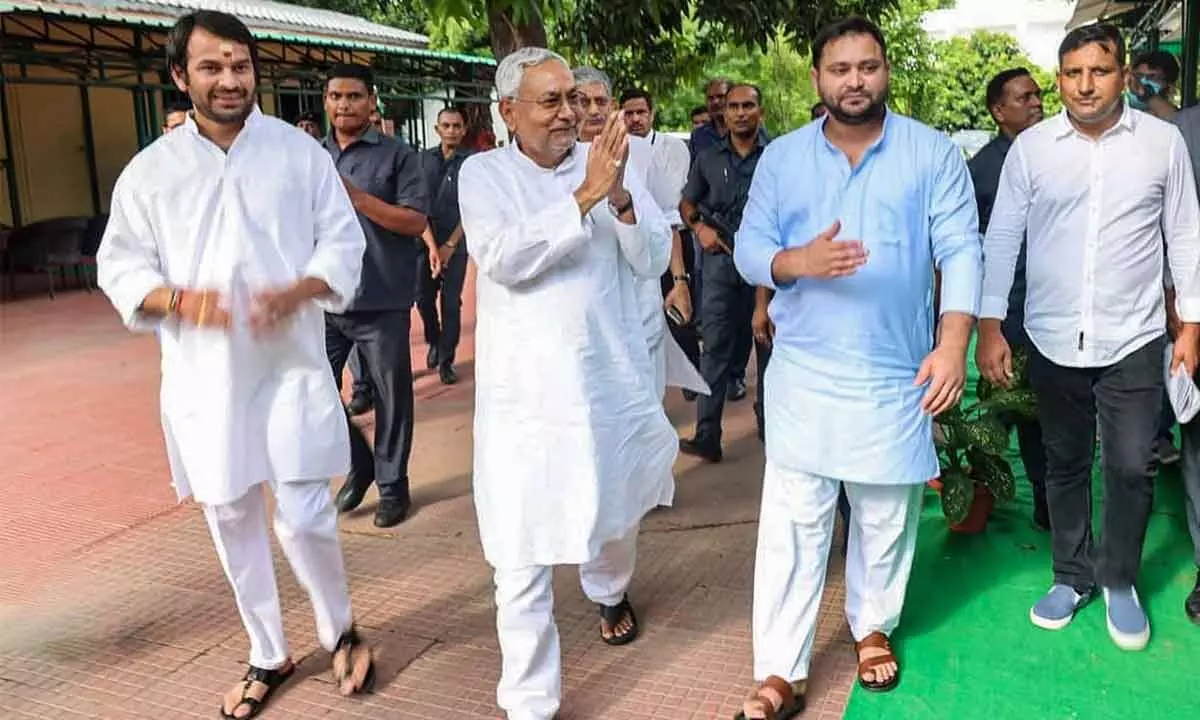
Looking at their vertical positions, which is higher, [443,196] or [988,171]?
[988,171]

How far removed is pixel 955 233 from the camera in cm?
281

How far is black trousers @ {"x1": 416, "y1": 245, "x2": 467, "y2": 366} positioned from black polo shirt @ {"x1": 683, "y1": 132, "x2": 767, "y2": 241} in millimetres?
2378

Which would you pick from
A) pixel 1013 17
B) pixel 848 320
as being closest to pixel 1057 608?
pixel 848 320

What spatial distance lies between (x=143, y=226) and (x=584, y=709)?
5.79ft

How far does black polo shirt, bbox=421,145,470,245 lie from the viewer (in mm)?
7375

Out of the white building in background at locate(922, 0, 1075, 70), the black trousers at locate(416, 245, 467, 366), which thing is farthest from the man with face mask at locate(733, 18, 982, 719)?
the white building in background at locate(922, 0, 1075, 70)

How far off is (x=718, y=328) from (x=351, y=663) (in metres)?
2.74

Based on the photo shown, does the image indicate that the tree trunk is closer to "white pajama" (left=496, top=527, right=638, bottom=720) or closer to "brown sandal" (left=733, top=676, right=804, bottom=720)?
"white pajama" (left=496, top=527, right=638, bottom=720)

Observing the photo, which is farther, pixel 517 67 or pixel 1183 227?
pixel 1183 227

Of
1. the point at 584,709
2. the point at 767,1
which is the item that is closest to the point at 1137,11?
the point at 767,1

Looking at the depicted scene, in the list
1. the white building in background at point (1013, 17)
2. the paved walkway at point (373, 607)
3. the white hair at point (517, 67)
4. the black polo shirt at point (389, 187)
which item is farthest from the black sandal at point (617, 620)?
the white building in background at point (1013, 17)

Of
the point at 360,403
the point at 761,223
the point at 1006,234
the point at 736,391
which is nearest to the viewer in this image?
the point at 761,223

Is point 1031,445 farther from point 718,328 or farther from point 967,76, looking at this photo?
point 967,76

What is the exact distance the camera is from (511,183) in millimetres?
2975
